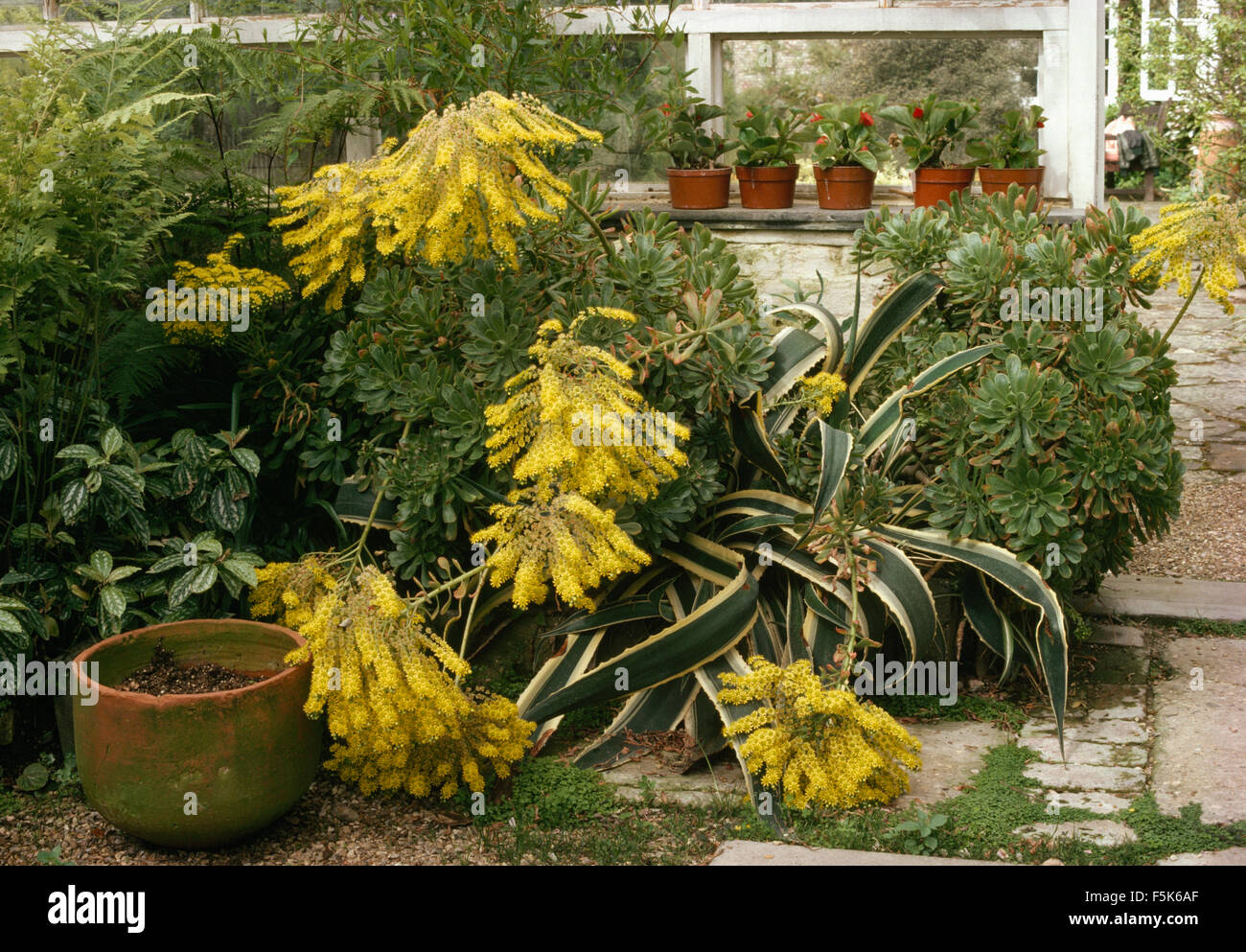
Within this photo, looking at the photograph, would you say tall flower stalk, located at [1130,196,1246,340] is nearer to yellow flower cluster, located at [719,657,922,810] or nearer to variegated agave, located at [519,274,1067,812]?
variegated agave, located at [519,274,1067,812]

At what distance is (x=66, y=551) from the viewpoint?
12.0 ft

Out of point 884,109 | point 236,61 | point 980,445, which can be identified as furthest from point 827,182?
point 236,61

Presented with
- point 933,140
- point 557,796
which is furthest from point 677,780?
point 933,140

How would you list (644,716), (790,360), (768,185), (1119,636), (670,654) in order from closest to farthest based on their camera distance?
(670,654) < (644,716) < (790,360) < (1119,636) < (768,185)

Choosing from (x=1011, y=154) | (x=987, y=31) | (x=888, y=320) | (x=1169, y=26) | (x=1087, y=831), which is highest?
(x=1169, y=26)

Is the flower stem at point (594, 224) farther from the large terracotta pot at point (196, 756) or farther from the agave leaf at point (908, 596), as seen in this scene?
the large terracotta pot at point (196, 756)

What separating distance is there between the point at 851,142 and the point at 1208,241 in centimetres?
165

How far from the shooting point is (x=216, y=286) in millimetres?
3863

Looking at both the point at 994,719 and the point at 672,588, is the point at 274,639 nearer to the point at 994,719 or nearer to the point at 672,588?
the point at 672,588

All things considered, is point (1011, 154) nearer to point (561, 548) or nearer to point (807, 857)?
point (561, 548)

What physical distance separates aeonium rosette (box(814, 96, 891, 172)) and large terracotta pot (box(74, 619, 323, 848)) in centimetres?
289

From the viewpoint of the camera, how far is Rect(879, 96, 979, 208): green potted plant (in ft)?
15.9

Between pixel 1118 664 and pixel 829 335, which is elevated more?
pixel 829 335

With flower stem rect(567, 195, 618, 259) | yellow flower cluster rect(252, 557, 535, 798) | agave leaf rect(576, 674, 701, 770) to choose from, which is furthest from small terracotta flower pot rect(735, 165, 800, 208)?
yellow flower cluster rect(252, 557, 535, 798)
